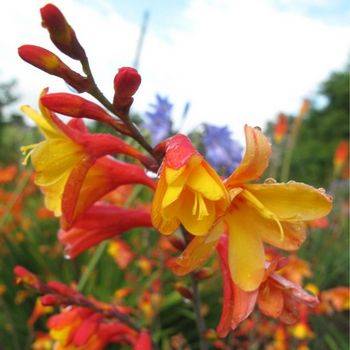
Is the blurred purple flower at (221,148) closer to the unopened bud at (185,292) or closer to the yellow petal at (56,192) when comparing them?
the unopened bud at (185,292)

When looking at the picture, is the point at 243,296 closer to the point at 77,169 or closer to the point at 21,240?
the point at 77,169

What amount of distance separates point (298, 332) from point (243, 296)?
5.95 feet

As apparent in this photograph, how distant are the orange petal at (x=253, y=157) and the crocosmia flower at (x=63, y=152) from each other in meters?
0.22

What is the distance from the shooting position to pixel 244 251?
2.71ft

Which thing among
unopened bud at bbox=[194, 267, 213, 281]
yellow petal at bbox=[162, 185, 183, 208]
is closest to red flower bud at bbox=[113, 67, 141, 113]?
yellow petal at bbox=[162, 185, 183, 208]

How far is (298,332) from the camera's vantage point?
2.48 meters

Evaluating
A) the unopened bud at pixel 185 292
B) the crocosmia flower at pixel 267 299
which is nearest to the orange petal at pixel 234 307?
the crocosmia flower at pixel 267 299

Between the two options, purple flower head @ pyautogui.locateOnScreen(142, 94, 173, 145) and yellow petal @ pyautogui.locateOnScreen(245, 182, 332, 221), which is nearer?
yellow petal @ pyautogui.locateOnScreen(245, 182, 332, 221)

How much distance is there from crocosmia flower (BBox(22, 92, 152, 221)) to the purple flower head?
1213 mm

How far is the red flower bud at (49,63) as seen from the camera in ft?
2.58

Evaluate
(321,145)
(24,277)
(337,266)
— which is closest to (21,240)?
(337,266)

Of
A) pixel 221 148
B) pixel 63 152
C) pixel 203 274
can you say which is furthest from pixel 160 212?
pixel 221 148

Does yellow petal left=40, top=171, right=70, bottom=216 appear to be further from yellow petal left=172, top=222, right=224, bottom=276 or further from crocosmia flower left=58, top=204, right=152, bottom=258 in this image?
yellow petal left=172, top=222, right=224, bottom=276

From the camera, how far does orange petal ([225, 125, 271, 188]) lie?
2.50ft
